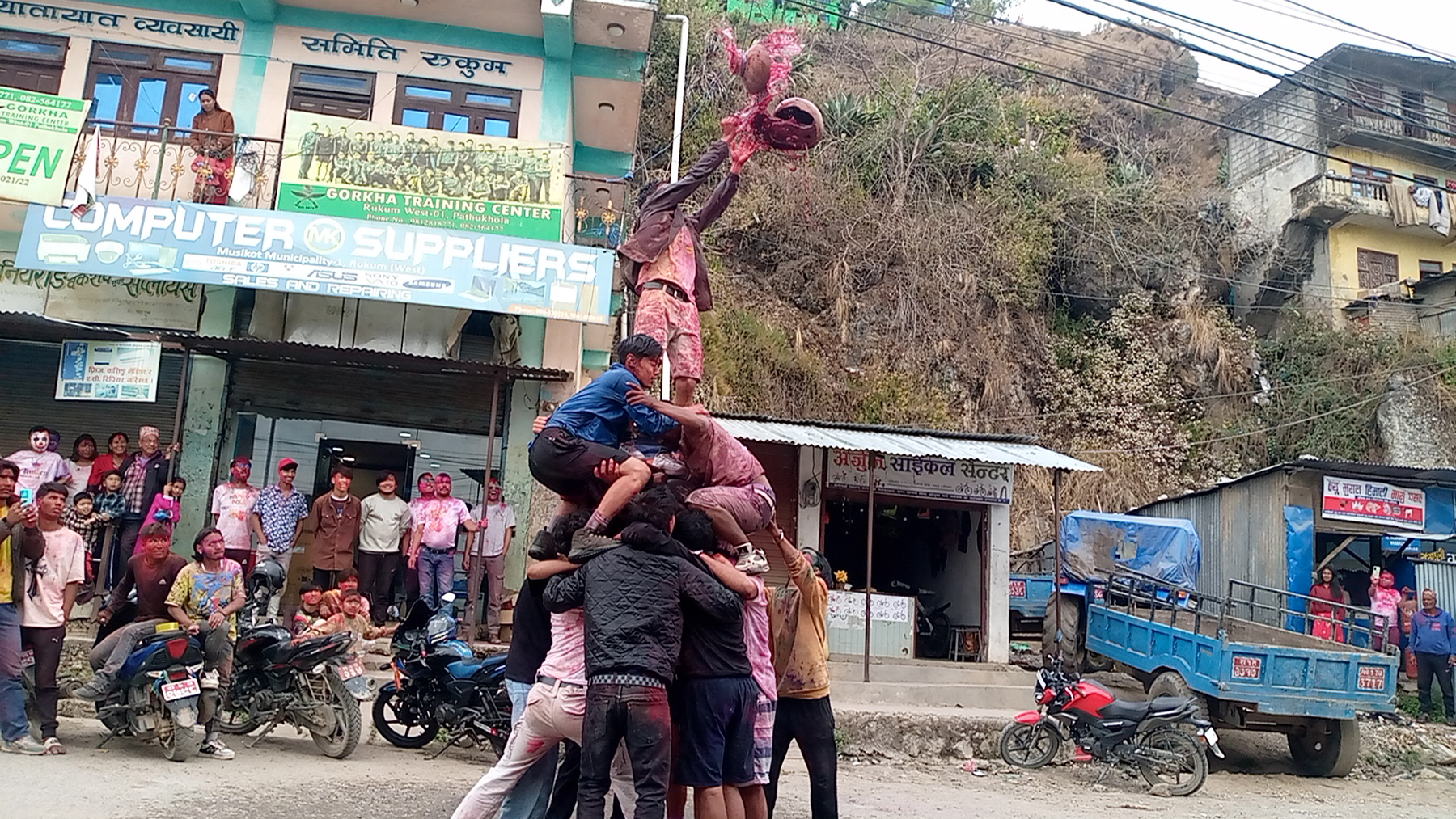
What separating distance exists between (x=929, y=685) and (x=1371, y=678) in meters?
4.29

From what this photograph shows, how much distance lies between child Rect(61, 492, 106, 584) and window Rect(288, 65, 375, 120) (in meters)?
5.40

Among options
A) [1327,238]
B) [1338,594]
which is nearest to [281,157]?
[1338,594]

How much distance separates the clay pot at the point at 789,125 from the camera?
20.5 ft

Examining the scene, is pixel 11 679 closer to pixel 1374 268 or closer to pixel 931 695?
pixel 931 695

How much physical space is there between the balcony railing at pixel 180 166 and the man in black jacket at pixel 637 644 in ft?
30.1

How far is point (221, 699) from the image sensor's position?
6914mm

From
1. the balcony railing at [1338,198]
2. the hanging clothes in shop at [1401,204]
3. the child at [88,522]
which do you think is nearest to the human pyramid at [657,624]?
the child at [88,522]

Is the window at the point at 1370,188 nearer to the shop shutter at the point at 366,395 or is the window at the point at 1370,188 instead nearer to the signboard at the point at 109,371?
the shop shutter at the point at 366,395

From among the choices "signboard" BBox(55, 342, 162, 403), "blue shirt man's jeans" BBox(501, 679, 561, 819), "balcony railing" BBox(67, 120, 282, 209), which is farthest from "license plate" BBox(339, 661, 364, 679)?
"balcony railing" BBox(67, 120, 282, 209)

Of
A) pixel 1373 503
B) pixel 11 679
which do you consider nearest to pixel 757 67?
pixel 11 679

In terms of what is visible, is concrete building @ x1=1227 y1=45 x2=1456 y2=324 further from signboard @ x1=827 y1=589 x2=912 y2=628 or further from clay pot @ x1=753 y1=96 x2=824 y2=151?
clay pot @ x1=753 y1=96 x2=824 y2=151

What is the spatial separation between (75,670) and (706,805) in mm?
7152

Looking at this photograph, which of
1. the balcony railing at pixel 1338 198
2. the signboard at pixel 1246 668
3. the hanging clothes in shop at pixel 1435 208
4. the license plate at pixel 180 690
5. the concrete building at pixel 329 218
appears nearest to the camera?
the license plate at pixel 180 690

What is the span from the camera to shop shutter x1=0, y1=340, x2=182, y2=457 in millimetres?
11695
